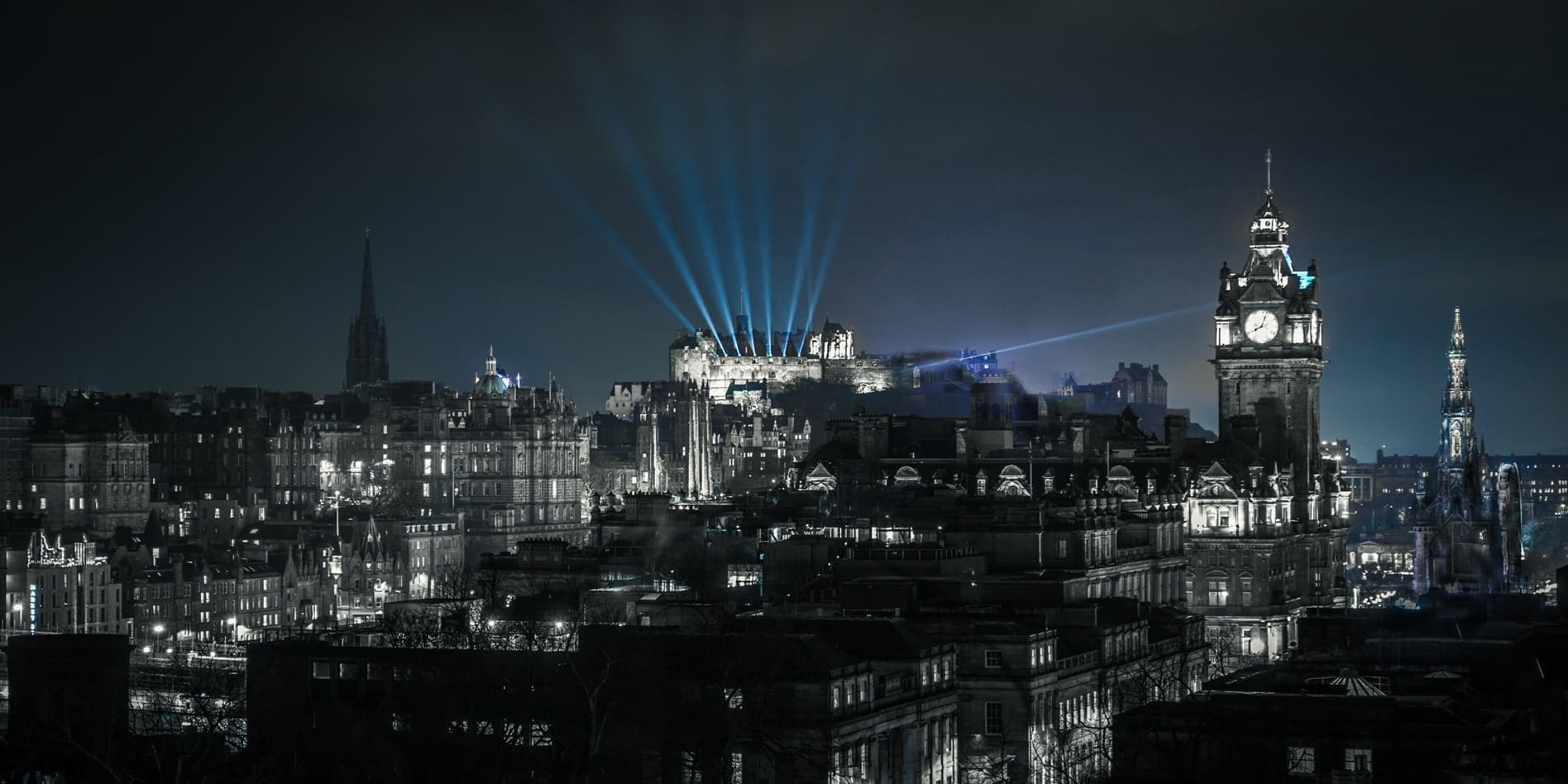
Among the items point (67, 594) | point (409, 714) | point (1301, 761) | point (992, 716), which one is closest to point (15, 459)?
point (67, 594)

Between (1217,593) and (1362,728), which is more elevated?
(1362,728)

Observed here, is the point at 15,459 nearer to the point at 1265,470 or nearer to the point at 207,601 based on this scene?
the point at 207,601

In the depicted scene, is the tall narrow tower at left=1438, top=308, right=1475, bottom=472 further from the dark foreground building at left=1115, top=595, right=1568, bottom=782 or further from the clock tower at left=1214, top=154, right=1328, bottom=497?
the dark foreground building at left=1115, top=595, right=1568, bottom=782

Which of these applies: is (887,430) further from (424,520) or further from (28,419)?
(28,419)

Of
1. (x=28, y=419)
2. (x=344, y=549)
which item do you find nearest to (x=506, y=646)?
(x=344, y=549)

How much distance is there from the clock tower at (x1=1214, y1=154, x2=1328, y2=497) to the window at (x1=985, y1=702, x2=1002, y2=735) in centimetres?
6609

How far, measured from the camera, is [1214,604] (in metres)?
145

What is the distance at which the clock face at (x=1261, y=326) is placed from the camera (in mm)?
155125

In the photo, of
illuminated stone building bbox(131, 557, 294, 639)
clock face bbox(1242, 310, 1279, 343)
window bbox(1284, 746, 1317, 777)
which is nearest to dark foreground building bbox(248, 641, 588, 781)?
window bbox(1284, 746, 1317, 777)

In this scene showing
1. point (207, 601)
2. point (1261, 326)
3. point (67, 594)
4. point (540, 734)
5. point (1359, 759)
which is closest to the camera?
point (1359, 759)

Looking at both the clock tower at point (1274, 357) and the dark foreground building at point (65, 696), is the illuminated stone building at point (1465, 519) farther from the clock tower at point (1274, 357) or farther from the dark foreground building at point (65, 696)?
the dark foreground building at point (65, 696)

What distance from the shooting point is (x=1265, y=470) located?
150 m

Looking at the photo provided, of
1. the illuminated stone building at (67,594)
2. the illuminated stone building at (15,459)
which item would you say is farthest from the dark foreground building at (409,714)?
the illuminated stone building at (15,459)

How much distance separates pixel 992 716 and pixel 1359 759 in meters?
24.0
